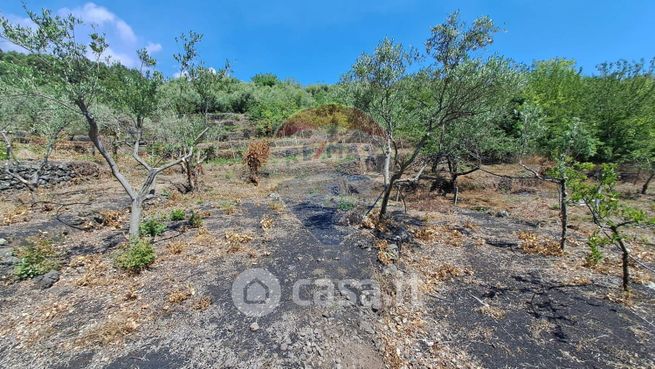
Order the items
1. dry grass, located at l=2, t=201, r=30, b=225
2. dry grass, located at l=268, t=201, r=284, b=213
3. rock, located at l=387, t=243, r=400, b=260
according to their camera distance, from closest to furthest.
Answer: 1. rock, located at l=387, t=243, r=400, b=260
2. dry grass, located at l=2, t=201, r=30, b=225
3. dry grass, located at l=268, t=201, r=284, b=213

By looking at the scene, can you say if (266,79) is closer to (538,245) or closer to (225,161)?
(225,161)

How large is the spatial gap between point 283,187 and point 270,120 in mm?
16264

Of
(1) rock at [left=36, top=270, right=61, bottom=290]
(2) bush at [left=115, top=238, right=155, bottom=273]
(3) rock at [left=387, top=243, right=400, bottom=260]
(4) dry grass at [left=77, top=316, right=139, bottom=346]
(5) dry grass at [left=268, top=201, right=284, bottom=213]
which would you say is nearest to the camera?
(4) dry grass at [left=77, top=316, right=139, bottom=346]

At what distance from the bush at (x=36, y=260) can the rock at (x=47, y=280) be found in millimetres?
242

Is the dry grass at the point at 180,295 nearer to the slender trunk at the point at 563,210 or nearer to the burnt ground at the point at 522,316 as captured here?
the burnt ground at the point at 522,316

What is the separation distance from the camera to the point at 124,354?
3.81 m

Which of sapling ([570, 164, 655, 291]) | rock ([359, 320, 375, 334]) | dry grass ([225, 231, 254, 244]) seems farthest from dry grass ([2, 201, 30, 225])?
sapling ([570, 164, 655, 291])

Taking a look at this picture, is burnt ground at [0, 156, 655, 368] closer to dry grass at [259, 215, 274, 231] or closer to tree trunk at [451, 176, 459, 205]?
dry grass at [259, 215, 274, 231]

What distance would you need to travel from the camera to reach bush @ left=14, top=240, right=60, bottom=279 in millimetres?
5566

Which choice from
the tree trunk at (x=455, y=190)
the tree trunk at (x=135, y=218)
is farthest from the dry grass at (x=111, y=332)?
the tree trunk at (x=455, y=190)

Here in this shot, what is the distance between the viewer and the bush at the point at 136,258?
5.86 m

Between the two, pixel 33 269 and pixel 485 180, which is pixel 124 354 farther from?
pixel 485 180

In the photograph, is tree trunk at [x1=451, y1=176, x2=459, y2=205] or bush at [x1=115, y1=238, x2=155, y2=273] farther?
tree trunk at [x1=451, y1=176, x2=459, y2=205]

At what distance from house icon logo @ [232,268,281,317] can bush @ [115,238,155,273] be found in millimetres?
2272
